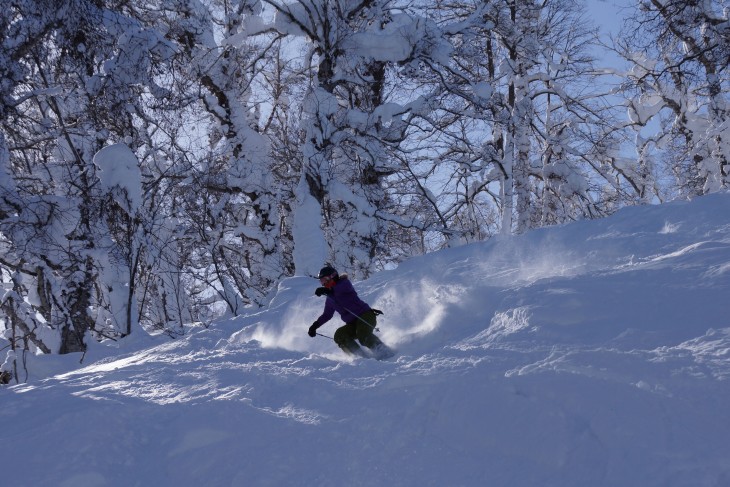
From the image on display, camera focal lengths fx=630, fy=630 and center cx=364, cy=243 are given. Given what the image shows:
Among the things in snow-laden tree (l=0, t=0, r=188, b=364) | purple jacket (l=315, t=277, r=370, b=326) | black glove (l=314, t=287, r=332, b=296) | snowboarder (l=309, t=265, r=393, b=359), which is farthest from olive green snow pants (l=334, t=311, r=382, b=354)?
snow-laden tree (l=0, t=0, r=188, b=364)

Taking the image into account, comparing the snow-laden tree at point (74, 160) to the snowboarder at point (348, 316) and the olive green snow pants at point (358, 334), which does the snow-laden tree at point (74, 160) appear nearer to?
the snowboarder at point (348, 316)

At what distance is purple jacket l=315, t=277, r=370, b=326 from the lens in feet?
24.3

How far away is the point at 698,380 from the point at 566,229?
187 inches

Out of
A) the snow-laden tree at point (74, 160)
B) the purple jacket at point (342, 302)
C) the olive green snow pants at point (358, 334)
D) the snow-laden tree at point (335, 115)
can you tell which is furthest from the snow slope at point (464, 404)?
the snow-laden tree at point (335, 115)

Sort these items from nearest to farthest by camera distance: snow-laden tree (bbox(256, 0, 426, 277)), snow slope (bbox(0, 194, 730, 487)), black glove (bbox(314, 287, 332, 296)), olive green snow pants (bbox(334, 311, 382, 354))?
1. snow slope (bbox(0, 194, 730, 487))
2. olive green snow pants (bbox(334, 311, 382, 354))
3. black glove (bbox(314, 287, 332, 296))
4. snow-laden tree (bbox(256, 0, 426, 277))

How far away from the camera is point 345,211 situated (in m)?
14.7

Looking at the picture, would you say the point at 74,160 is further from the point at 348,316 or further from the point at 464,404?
the point at 464,404

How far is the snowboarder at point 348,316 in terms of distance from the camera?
704 cm

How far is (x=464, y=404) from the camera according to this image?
12.9 ft

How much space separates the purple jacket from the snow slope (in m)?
0.91

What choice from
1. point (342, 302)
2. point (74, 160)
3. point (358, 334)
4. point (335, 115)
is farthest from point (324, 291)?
point (74, 160)

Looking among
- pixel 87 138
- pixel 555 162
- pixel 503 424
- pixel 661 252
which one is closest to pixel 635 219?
pixel 661 252

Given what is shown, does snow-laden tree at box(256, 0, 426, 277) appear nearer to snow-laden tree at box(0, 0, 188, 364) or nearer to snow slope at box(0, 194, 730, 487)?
snow-laden tree at box(0, 0, 188, 364)

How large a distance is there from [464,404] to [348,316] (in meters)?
3.54
